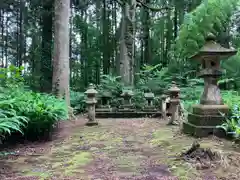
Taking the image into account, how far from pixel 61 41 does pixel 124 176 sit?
16.1 ft

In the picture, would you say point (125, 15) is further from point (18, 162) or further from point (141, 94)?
point (18, 162)

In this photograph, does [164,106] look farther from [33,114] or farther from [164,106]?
[33,114]

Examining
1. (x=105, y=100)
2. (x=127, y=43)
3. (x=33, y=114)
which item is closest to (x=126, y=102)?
(x=105, y=100)

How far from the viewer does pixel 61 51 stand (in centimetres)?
674

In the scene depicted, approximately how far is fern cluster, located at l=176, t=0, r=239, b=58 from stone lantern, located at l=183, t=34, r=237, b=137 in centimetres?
604

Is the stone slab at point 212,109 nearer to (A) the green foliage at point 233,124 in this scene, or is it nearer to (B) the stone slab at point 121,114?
(A) the green foliage at point 233,124

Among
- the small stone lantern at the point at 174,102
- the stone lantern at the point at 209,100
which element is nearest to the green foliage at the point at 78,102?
the small stone lantern at the point at 174,102

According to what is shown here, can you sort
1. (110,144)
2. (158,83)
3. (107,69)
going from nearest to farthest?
(110,144) < (158,83) < (107,69)

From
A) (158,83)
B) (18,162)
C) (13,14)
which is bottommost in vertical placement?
(18,162)

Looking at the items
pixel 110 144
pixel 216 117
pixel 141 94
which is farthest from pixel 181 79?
pixel 110 144

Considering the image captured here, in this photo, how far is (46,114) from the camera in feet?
14.6

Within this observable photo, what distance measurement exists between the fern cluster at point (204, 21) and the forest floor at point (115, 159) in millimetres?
6692

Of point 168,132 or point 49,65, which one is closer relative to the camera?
point 168,132

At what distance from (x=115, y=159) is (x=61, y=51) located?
13.6ft
